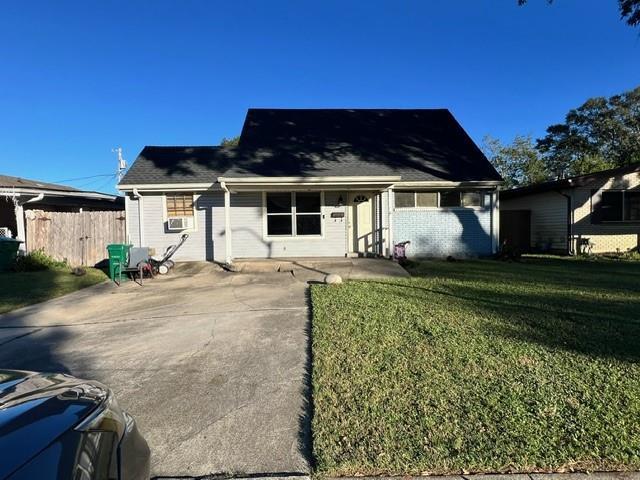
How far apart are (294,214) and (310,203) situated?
2.06ft

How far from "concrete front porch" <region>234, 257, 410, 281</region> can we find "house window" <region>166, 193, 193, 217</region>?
7.94 ft

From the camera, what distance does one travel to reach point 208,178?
43.3 ft

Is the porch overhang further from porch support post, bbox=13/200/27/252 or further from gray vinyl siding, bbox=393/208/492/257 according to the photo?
porch support post, bbox=13/200/27/252

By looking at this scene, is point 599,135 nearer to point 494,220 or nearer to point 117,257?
point 494,220

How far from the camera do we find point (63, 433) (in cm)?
166

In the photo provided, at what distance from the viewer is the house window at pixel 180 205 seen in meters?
13.4

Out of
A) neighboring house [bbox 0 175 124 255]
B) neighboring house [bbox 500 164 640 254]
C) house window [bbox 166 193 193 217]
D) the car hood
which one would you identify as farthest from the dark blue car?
neighboring house [bbox 500 164 640 254]

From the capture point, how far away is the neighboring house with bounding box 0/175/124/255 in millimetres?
14570

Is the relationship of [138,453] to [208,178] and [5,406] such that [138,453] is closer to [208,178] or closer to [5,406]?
[5,406]

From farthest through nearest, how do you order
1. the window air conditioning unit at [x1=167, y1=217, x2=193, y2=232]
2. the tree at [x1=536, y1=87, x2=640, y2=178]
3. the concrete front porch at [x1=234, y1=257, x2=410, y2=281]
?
1. the tree at [x1=536, y1=87, x2=640, y2=178]
2. the window air conditioning unit at [x1=167, y1=217, x2=193, y2=232]
3. the concrete front porch at [x1=234, y1=257, x2=410, y2=281]

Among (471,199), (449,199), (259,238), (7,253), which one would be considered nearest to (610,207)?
(471,199)

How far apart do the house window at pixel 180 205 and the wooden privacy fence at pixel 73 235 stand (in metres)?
1.80

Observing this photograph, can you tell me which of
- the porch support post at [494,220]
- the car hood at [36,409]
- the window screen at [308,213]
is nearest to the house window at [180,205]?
the window screen at [308,213]

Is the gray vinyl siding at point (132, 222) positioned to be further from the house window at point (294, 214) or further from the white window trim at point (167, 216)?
the house window at point (294, 214)
